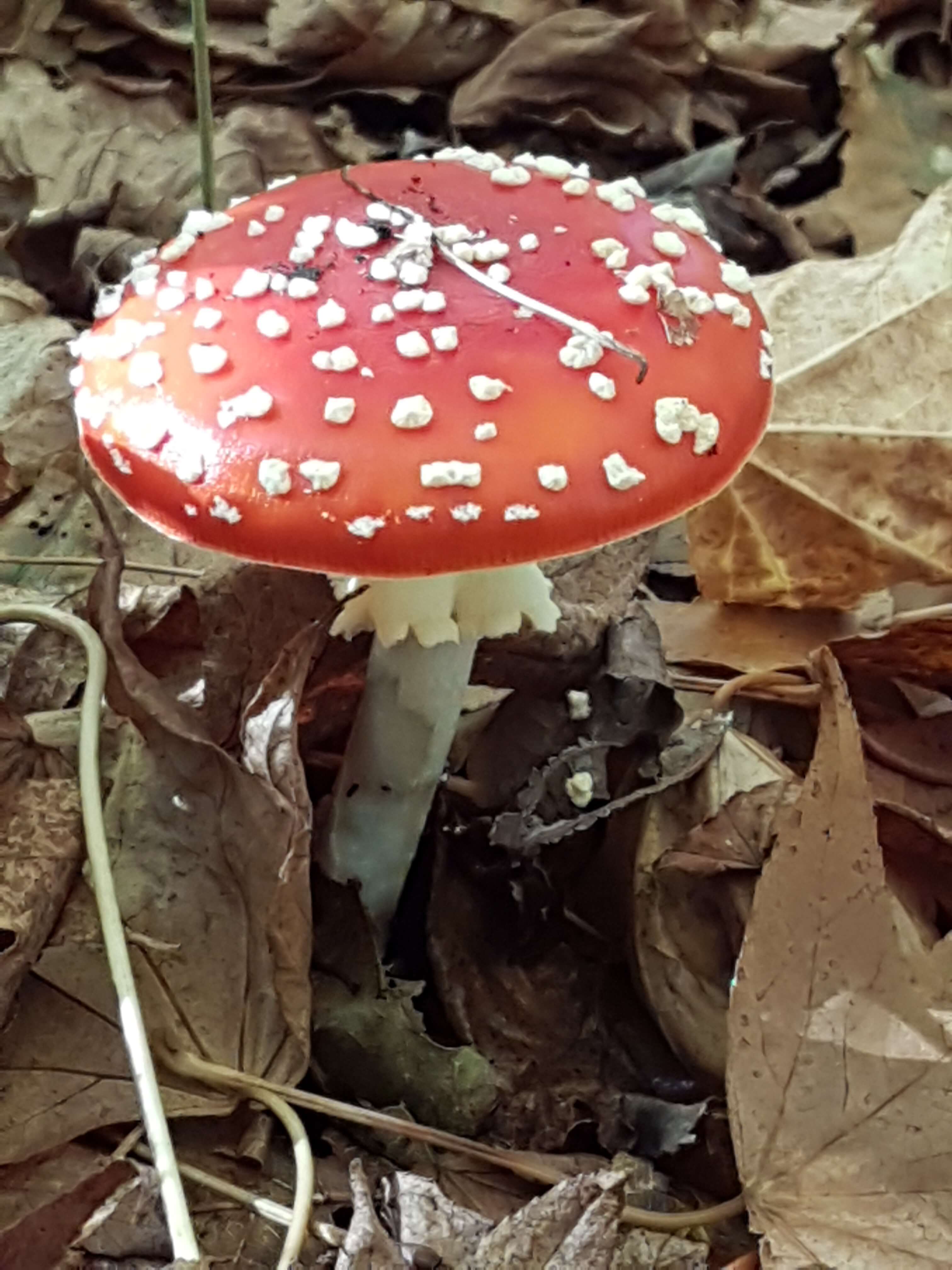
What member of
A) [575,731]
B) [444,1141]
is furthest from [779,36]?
[444,1141]

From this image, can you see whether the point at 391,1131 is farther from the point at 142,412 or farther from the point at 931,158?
the point at 931,158

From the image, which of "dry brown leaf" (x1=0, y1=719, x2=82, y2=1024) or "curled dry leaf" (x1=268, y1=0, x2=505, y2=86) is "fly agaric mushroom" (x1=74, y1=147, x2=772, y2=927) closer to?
"dry brown leaf" (x1=0, y1=719, x2=82, y2=1024)

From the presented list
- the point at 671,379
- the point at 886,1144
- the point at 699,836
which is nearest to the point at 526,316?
the point at 671,379

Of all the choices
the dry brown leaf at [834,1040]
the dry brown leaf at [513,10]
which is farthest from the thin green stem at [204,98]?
the dry brown leaf at [513,10]

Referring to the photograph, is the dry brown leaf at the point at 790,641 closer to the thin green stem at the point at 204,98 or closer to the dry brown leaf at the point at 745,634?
the dry brown leaf at the point at 745,634

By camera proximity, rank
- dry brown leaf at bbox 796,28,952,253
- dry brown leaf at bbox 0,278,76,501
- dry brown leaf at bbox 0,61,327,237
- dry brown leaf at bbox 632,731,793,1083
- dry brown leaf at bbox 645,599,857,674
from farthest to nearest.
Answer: dry brown leaf at bbox 796,28,952,253 < dry brown leaf at bbox 0,61,327,237 < dry brown leaf at bbox 645,599,857,674 < dry brown leaf at bbox 0,278,76,501 < dry brown leaf at bbox 632,731,793,1083

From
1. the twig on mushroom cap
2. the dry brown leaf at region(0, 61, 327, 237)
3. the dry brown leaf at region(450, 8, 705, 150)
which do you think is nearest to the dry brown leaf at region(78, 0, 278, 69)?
the dry brown leaf at region(0, 61, 327, 237)

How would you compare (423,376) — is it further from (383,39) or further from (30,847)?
(383,39)
